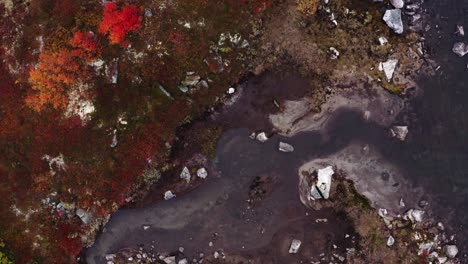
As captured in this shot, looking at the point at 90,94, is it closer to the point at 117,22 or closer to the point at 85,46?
the point at 85,46

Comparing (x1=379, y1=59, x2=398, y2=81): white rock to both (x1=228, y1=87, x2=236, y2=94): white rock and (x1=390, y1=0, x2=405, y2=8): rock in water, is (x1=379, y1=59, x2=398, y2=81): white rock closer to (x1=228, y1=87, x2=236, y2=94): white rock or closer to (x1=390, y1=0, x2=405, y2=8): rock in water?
(x1=390, y1=0, x2=405, y2=8): rock in water

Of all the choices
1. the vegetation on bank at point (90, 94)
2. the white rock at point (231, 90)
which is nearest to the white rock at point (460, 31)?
the vegetation on bank at point (90, 94)

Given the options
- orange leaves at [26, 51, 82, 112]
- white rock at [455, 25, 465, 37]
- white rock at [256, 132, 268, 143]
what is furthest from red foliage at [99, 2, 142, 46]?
white rock at [455, 25, 465, 37]

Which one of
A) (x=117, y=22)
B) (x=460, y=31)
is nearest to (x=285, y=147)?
(x=117, y=22)


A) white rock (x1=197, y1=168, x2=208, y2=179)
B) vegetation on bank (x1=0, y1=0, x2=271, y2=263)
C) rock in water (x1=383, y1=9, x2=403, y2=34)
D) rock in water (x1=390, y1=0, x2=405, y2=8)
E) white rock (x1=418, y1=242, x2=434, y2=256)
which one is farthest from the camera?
white rock (x1=197, y1=168, x2=208, y2=179)

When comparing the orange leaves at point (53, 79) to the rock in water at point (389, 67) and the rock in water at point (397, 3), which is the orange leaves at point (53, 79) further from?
the rock in water at point (397, 3)

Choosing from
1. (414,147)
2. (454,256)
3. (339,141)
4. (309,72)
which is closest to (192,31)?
(309,72)
